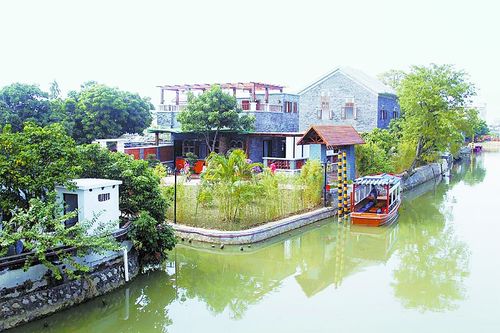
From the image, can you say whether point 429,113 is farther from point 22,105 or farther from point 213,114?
point 22,105

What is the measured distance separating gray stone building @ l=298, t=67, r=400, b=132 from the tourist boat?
308 inches

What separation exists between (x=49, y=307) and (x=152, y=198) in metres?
3.17

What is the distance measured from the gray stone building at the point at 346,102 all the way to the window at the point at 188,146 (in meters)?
6.17

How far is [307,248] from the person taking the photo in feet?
45.3

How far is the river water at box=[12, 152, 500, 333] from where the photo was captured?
880 centimetres

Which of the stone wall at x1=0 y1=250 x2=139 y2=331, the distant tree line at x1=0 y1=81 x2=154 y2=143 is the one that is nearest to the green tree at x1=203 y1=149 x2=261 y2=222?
the stone wall at x1=0 y1=250 x2=139 y2=331

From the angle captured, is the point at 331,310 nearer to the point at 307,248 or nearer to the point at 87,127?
the point at 307,248

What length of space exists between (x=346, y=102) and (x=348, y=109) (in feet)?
1.24

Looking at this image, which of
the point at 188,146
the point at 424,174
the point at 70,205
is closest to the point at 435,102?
the point at 424,174

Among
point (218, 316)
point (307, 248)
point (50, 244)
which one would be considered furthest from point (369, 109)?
point (50, 244)

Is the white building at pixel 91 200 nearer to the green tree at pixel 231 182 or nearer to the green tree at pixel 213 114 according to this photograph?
the green tree at pixel 231 182

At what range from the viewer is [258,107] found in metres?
23.6

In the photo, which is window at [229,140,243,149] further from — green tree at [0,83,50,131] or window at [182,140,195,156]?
green tree at [0,83,50,131]

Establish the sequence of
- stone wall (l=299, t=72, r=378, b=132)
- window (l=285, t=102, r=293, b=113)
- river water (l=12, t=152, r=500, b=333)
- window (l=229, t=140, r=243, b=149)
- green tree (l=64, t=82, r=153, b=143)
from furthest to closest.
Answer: window (l=285, t=102, r=293, b=113)
stone wall (l=299, t=72, r=378, b=132)
green tree (l=64, t=82, r=153, b=143)
window (l=229, t=140, r=243, b=149)
river water (l=12, t=152, r=500, b=333)
